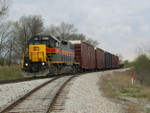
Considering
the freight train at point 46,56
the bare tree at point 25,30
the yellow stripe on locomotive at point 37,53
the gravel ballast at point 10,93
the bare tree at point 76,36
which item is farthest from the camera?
the bare tree at point 76,36

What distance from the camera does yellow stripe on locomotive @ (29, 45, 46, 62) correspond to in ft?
63.4

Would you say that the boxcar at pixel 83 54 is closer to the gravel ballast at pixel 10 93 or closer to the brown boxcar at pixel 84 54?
the brown boxcar at pixel 84 54

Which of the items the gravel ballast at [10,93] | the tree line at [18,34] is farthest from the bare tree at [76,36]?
the gravel ballast at [10,93]

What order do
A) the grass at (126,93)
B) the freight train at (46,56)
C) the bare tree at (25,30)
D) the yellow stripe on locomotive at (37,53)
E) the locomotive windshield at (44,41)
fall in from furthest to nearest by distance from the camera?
1. the bare tree at (25,30)
2. the locomotive windshield at (44,41)
3. the yellow stripe on locomotive at (37,53)
4. the freight train at (46,56)
5. the grass at (126,93)

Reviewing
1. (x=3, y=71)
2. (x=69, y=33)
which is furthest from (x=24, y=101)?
(x=69, y=33)

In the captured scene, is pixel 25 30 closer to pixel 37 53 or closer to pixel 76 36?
pixel 76 36

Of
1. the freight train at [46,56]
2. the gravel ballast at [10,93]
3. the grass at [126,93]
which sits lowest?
the grass at [126,93]

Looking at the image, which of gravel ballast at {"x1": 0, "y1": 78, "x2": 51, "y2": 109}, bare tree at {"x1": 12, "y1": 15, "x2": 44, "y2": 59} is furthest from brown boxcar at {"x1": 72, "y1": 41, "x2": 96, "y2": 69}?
bare tree at {"x1": 12, "y1": 15, "x2": 44, "y2": 59}

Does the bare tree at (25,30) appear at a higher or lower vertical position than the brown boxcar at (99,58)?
higher

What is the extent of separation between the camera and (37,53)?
768 inches

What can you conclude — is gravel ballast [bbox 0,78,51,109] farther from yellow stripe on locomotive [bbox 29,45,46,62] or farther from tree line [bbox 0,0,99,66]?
tree line [bbox 0,0,99,66]

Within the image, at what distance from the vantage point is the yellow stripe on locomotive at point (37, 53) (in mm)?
19328

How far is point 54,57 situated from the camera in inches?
789

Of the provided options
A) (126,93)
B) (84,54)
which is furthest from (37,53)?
(84,54)
